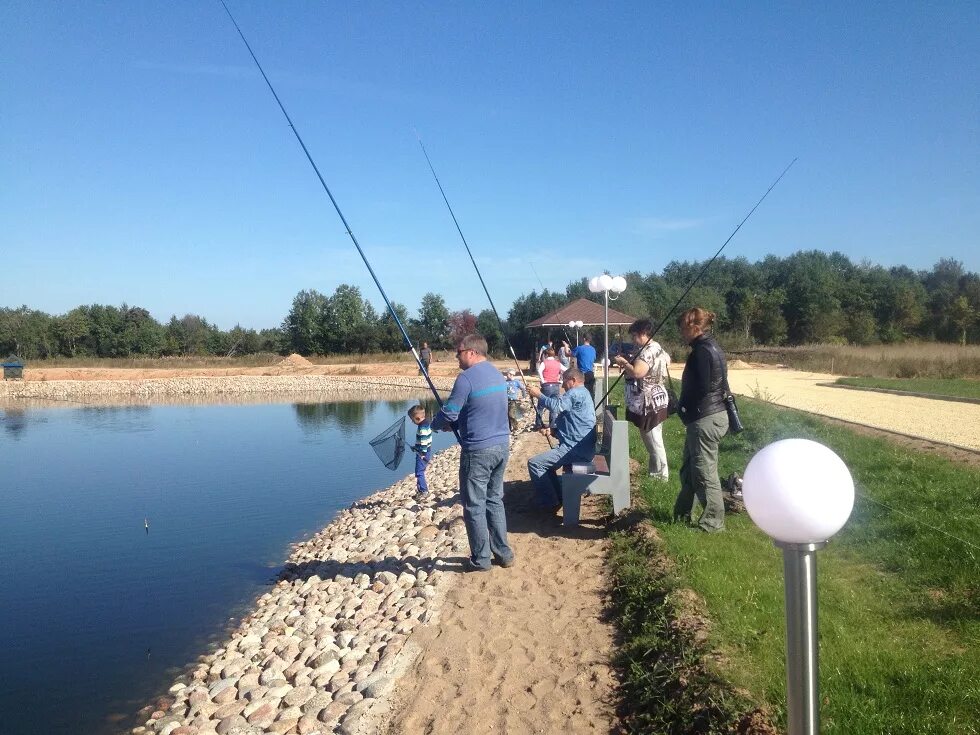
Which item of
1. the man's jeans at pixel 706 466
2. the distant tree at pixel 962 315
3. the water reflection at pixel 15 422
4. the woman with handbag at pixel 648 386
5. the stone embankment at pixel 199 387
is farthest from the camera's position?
the distant tree at pixel 962 315

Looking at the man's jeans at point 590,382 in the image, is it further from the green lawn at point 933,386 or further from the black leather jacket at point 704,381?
the black leather jacket at point 704,381

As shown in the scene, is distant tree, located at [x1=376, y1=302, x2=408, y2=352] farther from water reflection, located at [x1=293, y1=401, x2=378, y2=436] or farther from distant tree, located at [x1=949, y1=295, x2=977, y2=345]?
distant tree, located at [x1=949, y1=295, x2=977, y2=345]

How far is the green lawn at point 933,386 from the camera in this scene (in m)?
16.2

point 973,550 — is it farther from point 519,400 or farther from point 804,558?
point 519,400

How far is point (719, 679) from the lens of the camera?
3627mm

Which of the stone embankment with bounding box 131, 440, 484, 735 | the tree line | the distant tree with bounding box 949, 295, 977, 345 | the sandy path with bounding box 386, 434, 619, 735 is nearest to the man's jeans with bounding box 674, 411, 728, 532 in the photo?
the sandy path with bounding box 386, 434, 619, 735

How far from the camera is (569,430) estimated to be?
734 cm

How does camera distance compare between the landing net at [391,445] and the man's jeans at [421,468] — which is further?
the man's jeans at [421,468]

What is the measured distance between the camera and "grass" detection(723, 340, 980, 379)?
2222 cm

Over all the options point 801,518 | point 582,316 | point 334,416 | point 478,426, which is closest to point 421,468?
point 478,426

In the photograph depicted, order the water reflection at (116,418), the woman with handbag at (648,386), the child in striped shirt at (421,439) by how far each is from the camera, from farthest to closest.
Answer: the water reflection at (116,418)
the child in striped shirt at (421,439)
the woman with handbag at (648,386)

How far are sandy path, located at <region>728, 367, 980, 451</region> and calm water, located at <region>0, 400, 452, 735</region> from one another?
28.3ft

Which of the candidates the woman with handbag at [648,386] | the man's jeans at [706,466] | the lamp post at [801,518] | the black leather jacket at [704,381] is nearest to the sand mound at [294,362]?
the woman with handbag at [648,386]

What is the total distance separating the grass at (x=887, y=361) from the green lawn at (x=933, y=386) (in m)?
1.66
